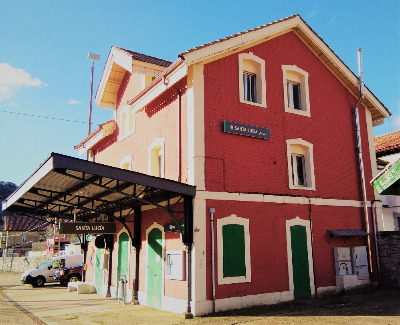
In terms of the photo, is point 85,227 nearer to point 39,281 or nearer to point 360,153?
point 360,153

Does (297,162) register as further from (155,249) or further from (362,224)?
(155,249)

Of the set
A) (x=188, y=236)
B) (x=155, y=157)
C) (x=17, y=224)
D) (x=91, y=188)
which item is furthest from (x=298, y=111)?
(x=17, y=224)

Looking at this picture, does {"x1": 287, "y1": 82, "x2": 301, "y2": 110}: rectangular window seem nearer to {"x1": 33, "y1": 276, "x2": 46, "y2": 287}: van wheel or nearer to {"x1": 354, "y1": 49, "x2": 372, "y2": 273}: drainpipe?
{"x1": 354, "y1": 49, "x2": 372, "y2": 273}: drainpipe

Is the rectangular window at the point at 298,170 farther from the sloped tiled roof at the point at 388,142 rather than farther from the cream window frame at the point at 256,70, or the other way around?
the sloped tiled roof at the point at 388,142

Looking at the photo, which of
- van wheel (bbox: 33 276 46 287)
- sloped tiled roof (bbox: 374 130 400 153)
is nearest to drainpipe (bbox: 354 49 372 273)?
sloped tiled roof (bbox: 374 130 400 153)

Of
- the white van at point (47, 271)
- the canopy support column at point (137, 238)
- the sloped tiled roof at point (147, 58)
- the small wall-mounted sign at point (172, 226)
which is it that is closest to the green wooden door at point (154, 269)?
the canopy support column at point (137, 238)

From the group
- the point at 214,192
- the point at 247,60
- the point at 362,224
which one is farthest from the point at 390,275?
the point at 247,60

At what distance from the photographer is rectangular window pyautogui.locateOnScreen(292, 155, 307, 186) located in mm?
14086

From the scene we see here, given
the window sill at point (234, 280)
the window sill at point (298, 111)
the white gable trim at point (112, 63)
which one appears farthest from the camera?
the white gable trim at point (112, 63)

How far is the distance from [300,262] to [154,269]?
511 centimetres

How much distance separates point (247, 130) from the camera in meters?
12.7

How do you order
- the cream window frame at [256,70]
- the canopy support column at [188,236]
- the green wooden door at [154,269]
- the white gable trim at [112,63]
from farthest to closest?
the white gable trim at [112,63]
the cream window frame at [256,70]
the green wooden door at [154,269]
the canopy support column at [188,236]

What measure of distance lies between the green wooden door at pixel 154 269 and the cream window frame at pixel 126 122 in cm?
528

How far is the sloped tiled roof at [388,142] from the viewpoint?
19.9 meters
